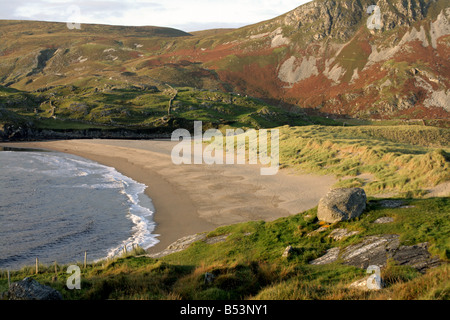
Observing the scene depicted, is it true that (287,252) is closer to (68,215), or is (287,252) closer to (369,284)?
(369,284)

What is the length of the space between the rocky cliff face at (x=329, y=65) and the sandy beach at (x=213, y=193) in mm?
85157

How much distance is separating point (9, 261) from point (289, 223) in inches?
593

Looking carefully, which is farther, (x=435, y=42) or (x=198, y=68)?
(x=198, y=68)

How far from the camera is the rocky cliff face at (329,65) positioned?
117500 mm

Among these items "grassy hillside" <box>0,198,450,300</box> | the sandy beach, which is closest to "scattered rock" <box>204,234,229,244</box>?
"grassy hillside" <box>0,198,450,300</box>

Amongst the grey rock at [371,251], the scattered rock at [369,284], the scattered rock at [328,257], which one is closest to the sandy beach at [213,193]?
the scattered rock at [328,257]

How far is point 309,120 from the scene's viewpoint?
10356 centimetres

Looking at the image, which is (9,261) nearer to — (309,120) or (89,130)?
(89,130)

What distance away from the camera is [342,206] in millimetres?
16719

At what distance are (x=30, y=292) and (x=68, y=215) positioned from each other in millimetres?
19906

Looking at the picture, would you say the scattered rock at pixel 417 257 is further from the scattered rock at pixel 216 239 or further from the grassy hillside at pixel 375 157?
the grassy hillside at pixel 375 157

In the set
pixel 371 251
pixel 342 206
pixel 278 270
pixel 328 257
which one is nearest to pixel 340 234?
pixel 342 206
